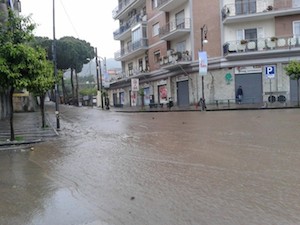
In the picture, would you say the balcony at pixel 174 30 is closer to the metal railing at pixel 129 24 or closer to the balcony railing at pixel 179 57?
the balcony railing at pixel 179 57

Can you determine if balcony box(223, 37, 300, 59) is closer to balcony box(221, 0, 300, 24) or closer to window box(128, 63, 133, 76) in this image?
balcony box(221, 0, 300, 24)

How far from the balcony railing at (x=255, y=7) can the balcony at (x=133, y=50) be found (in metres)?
13.9

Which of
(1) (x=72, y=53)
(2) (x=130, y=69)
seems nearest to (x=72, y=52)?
(1) (x=72, y=53)

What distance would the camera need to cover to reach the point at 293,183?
610 centimetres

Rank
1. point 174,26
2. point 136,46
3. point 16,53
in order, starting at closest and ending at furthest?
1. point 16,53
2. point 174,26
3. point 136,46

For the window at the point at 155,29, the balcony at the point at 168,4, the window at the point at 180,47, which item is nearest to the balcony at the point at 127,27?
the window at the point at 155,29

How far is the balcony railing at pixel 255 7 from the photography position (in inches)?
1220

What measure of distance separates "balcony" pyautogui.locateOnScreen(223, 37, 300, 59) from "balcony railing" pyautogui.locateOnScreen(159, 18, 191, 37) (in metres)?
5.50

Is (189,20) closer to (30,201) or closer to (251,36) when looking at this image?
(251,36)

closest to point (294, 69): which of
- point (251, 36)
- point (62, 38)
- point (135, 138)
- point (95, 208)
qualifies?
point (251, 36)

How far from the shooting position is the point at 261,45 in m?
31.2

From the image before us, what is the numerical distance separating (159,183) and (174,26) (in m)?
32.7

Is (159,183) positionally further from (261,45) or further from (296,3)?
(296,3)

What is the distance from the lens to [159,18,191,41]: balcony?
35938 millimetres
